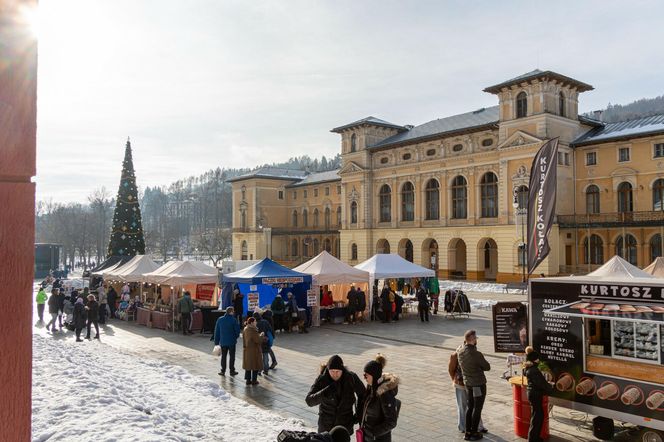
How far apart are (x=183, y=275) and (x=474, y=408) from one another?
50.5ft

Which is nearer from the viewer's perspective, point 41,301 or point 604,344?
point 604,344

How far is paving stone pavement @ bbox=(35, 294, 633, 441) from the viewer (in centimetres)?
892

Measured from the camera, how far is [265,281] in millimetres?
20016

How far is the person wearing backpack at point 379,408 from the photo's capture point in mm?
5629

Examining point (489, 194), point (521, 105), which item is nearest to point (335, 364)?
point (521, 105)

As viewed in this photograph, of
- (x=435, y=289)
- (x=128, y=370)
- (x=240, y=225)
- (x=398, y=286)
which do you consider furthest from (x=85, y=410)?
(x=240, y=225)

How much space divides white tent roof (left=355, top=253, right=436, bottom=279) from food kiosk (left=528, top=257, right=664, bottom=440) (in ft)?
49.8

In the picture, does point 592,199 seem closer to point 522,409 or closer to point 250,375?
point 250,375

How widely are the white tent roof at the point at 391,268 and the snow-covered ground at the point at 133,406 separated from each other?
12.9 metres

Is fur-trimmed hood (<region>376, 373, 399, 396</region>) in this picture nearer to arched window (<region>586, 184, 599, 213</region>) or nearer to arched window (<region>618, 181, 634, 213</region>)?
arched window (<region>618, 181, 634, 213</region>)

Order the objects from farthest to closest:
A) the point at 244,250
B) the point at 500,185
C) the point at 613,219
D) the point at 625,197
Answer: the point at 244,250 < the point at 500,185 < the point at 625,197 < the point at 613,219

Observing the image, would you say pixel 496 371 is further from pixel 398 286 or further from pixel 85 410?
pixel 398 286

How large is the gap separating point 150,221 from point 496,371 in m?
151

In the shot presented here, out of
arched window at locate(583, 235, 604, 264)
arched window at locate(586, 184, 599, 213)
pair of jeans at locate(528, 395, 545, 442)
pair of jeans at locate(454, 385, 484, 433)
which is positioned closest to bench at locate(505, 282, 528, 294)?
arched window at locate(583, 235, 604, 264)
